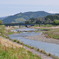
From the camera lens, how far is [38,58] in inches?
985

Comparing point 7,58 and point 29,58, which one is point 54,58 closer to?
point 29,58

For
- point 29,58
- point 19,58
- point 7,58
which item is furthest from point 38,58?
point 7,58

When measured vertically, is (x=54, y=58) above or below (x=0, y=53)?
below

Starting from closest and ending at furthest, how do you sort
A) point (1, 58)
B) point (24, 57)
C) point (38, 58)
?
point (1, 58), point (24, 57), point (38, 58)

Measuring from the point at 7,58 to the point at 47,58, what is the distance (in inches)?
310

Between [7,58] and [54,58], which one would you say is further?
[54,58]

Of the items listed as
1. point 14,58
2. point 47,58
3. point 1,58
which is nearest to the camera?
point 1,58

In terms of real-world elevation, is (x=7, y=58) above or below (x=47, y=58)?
above

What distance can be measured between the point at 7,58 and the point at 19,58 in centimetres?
189

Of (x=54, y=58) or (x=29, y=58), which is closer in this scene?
(x=29, y=58)

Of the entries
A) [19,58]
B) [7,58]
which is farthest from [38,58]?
[7,58]

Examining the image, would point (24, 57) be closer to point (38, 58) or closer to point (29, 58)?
point (29, 58)

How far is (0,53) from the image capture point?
71.2ft

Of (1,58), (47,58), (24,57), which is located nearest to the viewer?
(1,58)
